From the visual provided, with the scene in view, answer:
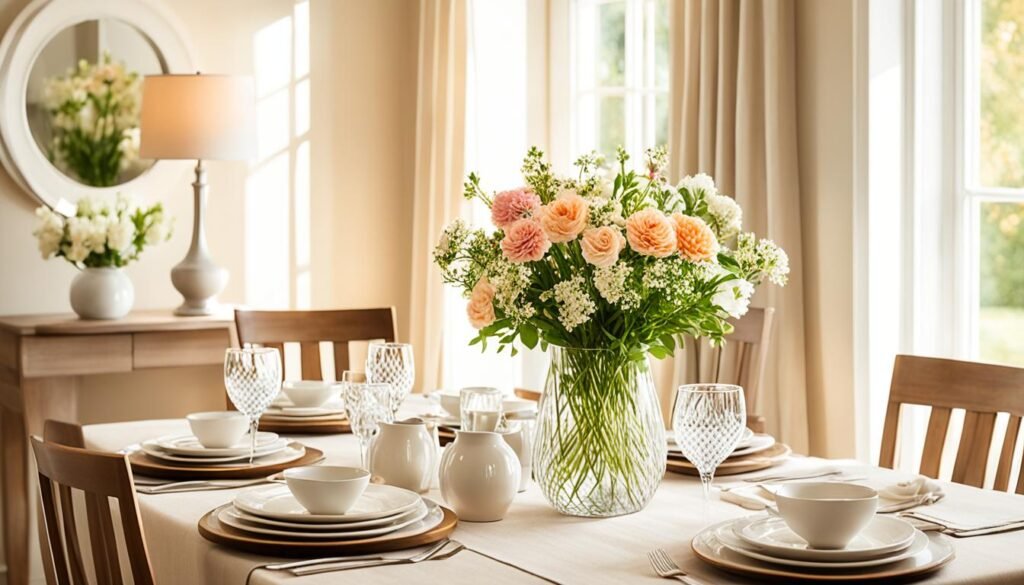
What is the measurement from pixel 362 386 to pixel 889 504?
85 centimetres

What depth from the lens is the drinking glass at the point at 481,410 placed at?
1987 millimetres

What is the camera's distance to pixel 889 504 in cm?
188

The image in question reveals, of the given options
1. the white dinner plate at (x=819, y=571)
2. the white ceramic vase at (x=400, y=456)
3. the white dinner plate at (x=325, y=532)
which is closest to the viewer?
the white dinner plate at (x=819, y=571)

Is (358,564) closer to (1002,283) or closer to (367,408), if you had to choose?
(367,408)

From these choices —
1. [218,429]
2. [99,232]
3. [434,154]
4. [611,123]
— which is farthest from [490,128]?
[218,429]

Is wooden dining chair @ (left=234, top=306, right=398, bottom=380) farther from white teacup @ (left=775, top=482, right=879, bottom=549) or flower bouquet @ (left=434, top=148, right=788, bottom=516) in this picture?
white teacup @ (left=775, top=482, right=879, bottom=549)

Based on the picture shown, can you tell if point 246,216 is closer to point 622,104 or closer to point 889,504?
point 622,104

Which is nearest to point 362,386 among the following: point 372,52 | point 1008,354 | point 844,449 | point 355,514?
point 355,514

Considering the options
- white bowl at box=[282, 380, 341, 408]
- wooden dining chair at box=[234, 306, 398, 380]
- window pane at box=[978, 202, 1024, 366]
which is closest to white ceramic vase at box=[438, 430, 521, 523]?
white bowl at box=[282, 380, 341, 408]

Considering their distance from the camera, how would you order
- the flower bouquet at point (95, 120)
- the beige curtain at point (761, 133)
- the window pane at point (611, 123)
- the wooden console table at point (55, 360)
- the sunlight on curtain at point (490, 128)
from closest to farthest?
the beige curtain at point (761, 133), the wooden console table at point (55, 360), the flower bouquet at point (95, 120), the window pane at point (611, 123), the sunlight on curtain at point (490, 128)

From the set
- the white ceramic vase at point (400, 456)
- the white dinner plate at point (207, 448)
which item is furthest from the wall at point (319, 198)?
the white ceramic vase at point (400, 456)

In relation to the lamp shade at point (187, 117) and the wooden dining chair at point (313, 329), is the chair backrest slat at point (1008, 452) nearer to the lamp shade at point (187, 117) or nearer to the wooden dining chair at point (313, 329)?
the wooden dining chair at point (313, 329)

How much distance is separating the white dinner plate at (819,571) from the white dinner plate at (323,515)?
1.42ft

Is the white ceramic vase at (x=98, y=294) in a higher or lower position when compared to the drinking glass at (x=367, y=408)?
higher
